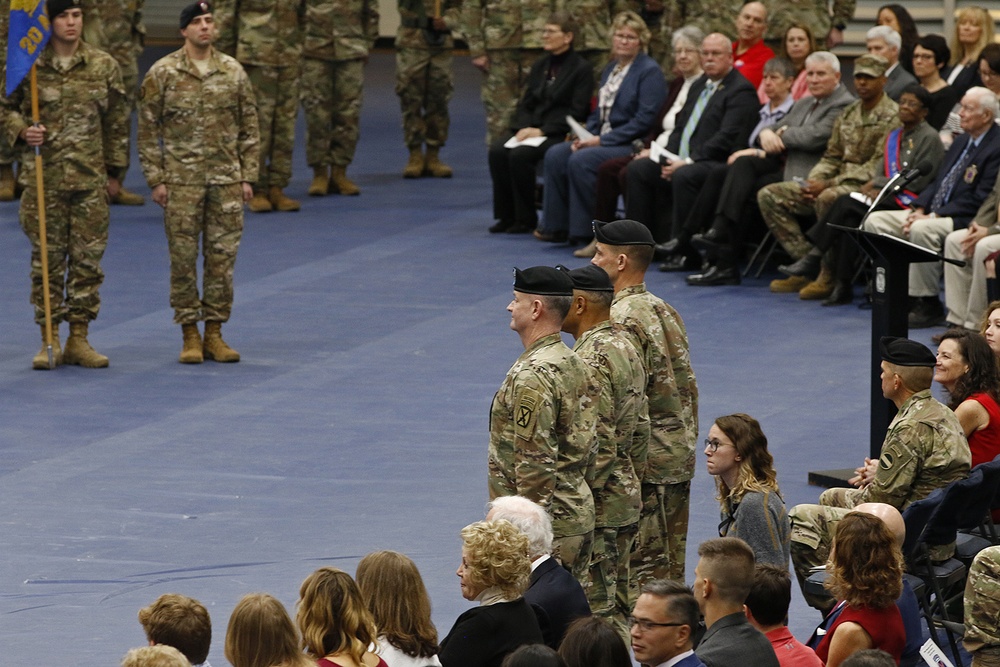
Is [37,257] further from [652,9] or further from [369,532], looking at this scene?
[652,9]


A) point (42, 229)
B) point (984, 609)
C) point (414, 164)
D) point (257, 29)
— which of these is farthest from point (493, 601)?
point (414, 164)

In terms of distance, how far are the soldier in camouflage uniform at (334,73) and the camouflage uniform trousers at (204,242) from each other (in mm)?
5061

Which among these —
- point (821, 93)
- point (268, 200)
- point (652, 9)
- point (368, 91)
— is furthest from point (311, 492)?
point (368, 91)

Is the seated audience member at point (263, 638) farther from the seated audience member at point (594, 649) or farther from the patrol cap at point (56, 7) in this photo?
the patrol cap at point (56, 7)

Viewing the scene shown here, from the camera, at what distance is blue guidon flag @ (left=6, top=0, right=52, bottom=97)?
29.7ft

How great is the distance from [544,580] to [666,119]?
7.98 metres

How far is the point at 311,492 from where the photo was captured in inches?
289

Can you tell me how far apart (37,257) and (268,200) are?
474cm

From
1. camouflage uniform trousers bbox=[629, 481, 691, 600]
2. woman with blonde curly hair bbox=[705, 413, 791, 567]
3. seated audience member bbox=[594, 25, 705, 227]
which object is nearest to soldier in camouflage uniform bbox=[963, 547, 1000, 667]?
woman with blonde curly hair bbox=[705, 413, 791, 567]

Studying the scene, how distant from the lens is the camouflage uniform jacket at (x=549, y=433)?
4.97 metres

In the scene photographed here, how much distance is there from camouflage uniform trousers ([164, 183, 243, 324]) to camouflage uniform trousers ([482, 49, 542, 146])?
4.91 meters

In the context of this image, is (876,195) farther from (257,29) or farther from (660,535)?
(257,29)

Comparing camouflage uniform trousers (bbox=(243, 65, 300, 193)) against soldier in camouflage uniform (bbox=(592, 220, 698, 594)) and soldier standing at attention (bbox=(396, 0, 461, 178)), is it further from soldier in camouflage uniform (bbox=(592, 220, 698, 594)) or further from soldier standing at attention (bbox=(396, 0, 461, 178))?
soldier in camouflage uniform (bbox=(592, 220, 698, 594))

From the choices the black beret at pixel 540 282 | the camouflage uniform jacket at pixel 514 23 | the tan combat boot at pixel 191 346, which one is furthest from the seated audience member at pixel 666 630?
the camouflage uniform jacket at pixel 514 23
